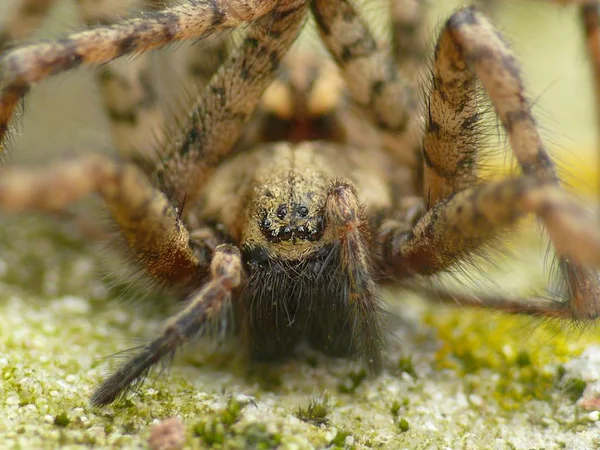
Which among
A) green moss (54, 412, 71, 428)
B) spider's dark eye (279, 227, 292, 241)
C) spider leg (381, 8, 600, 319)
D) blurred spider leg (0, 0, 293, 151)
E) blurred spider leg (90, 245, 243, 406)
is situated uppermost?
blurred spider leg (0, 0, 293, 151)

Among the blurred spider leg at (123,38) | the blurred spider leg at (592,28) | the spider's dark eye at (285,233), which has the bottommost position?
the spider's dark eye at (285,233)

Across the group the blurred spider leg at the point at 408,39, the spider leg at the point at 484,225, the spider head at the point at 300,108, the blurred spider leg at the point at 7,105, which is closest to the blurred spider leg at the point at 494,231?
the spider leg at the point at 484,225

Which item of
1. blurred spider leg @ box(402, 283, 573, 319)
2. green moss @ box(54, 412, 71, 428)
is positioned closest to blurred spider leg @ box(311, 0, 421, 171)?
blurred spider leg @ box(402, 283, 573, 319)

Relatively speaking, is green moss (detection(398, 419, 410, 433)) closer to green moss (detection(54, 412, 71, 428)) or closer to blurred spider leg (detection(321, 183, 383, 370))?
blurred spider leg (detection(321, 183, 383, 370))

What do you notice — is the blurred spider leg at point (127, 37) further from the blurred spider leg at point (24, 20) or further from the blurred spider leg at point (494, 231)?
the blurred spider leg at point (24, 20)

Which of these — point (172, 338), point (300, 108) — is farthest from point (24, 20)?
point (172, 338)

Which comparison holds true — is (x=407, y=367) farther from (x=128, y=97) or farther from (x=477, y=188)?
(x=128, y=97)
